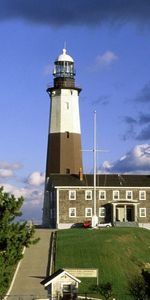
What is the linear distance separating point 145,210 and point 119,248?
68.2 feet

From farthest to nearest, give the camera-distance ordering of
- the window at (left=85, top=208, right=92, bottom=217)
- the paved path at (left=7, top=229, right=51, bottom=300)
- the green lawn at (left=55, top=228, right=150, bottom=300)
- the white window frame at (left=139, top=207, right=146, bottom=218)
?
the white window frame at (left=139, top=207, right=146, bottom=218), the window at (left=85, top=208, right=92, bottom=217), the green lawn at (left=55, top=228, right=150, bottom=300), the paved path at (left=7, top=229, right=51, bottom=300)

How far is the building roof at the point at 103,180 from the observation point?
8106cm

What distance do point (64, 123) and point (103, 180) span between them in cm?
822

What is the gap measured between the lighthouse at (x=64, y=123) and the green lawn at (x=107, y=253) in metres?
15.3

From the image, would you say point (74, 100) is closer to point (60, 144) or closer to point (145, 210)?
point (60, 144)

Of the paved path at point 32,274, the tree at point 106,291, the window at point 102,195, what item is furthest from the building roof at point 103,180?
the tree at point 106,291

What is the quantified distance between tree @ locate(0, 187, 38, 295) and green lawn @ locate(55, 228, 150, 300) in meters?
8.55

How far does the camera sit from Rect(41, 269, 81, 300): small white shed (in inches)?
1623

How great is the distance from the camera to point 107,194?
3211 inches

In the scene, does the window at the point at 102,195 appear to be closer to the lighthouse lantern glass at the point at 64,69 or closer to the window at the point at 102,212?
the window at the point at 102,212

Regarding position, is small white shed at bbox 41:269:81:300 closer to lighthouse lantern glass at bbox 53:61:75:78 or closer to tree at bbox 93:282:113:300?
tree at bbox 93:282:113:300

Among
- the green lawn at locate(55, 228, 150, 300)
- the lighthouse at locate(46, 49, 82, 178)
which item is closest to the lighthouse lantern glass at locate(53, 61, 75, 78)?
the lighthouse at locate(46, 49, 82, 178)

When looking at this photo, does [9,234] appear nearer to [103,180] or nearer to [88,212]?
[88,212]

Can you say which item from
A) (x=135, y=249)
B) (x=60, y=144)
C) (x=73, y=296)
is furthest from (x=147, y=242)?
(x=73, y=296)
